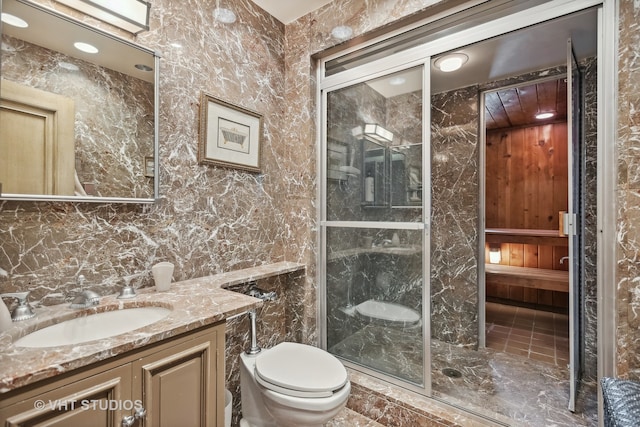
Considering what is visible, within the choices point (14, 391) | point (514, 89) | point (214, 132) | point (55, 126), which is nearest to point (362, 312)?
point (214, 132)

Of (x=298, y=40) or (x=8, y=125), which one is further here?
(x=298, y=40)

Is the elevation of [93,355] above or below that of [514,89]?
below

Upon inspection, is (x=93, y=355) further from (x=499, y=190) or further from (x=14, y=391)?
(x=499, y=190)

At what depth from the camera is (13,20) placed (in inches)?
43.7

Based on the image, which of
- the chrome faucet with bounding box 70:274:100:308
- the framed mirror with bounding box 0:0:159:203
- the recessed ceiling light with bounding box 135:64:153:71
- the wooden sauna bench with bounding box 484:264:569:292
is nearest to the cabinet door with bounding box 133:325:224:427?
the chrome faucet with bounding box 70:274:100:308

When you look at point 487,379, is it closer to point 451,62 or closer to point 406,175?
point 406,175

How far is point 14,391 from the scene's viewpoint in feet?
2.33

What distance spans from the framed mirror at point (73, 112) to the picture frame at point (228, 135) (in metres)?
0.28

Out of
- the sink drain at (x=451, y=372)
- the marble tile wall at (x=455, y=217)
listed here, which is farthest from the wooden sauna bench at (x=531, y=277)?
the sink drain at (x=451, y=372)

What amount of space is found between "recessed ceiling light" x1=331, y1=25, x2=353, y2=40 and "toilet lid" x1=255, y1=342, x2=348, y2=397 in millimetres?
1954

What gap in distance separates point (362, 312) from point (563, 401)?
135 centimetres

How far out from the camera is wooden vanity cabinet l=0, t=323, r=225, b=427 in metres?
0.75

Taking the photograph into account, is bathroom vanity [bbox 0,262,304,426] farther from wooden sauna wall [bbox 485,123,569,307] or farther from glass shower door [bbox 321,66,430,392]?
wooden sauna wall [bbox 485,123,569,307]

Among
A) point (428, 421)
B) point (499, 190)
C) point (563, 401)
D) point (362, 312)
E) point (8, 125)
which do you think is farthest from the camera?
point (499, 190)
